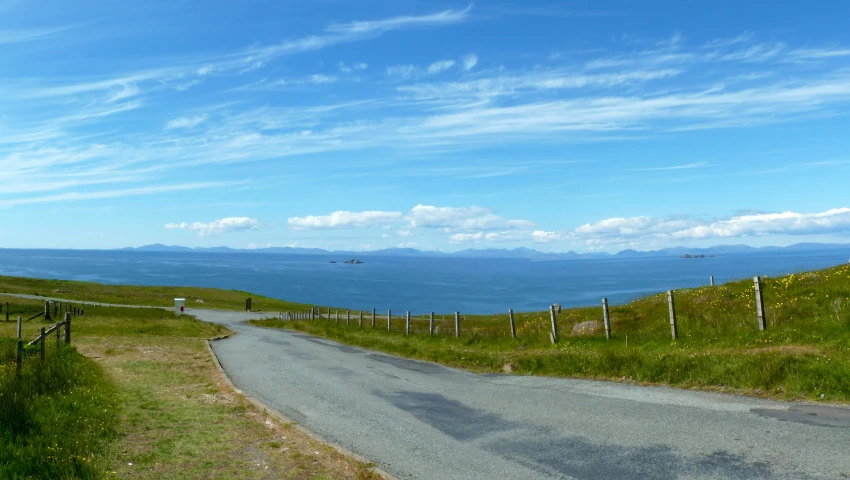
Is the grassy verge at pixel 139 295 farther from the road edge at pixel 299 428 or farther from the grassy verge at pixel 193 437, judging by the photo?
the road edge at pixel 299 428

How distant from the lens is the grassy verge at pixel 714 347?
13531 millimetres

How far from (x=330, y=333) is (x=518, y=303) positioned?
10102 cm

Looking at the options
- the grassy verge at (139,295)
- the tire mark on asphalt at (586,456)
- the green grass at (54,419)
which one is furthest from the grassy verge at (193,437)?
the grassy verge at (139,295)

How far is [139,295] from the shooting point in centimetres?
9925

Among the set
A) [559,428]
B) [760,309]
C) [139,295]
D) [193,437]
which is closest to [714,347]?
[760,309]

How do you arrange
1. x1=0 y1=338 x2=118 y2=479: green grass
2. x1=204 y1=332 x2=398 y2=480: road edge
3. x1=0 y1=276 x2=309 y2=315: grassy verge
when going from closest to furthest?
x1=0 y1=338 x2=118 y2=479: green grass, x1=204 y1=332 x2=398 y2=480: road edge, x1=0 y1=276 x2=309 y2=315: grassy verge

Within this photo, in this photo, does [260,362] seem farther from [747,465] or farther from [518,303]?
[518,303]

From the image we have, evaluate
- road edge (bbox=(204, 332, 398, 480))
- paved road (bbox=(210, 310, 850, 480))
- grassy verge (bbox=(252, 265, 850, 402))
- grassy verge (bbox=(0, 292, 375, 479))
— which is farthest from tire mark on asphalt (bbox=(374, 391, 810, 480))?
grassy verge (bbox=(252, 265, 850, 402))

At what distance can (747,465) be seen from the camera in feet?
29.0

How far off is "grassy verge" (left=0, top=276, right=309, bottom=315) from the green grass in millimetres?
69966

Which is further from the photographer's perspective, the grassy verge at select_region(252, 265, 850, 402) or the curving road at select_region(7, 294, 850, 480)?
the grassy verge at select_region(252, 265, 850, 402)

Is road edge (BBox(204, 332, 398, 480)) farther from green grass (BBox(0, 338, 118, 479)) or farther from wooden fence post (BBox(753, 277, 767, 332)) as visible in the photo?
wooden fence post (BBox(753, 277, 767, 332))

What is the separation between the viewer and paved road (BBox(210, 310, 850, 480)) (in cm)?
909

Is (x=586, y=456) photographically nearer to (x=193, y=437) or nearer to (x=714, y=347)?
(x=193, y=437)
